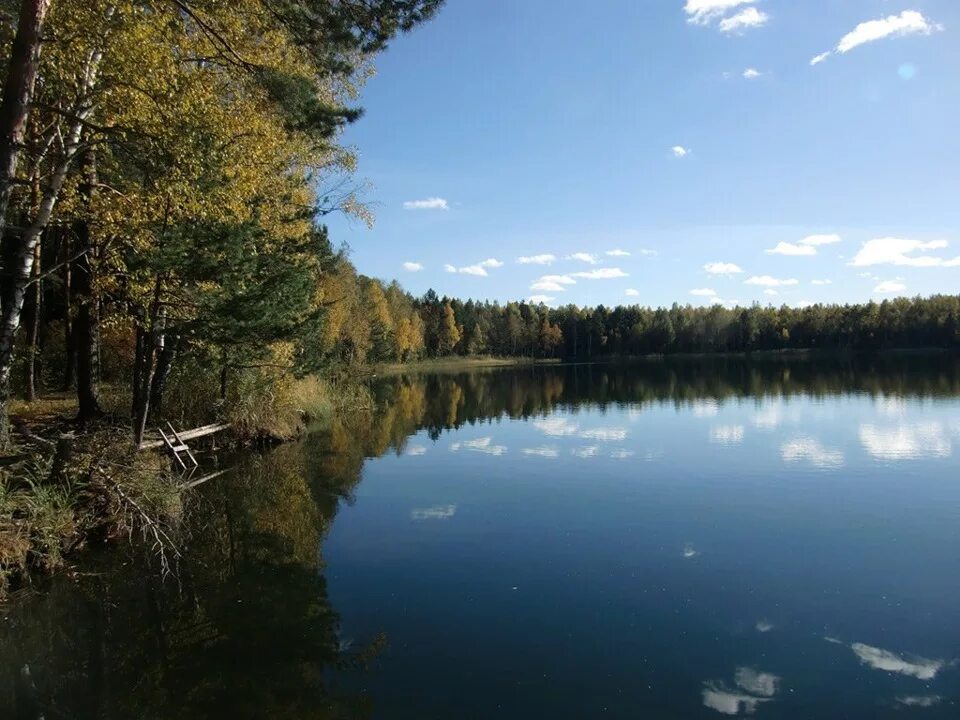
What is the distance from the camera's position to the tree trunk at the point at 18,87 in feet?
24.0

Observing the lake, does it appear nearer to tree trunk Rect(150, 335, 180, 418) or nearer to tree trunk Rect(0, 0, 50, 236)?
tree trunk Rect(150, 335, 180, 418)

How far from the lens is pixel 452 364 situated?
346 feet

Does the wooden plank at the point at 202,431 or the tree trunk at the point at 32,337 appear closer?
the wooden plank at the point at 202,431

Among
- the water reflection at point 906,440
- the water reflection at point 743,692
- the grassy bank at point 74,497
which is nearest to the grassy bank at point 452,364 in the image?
the water reflection at point 906,440

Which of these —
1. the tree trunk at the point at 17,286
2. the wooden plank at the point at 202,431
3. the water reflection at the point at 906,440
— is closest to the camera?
the tree trunk at the point at 17,286

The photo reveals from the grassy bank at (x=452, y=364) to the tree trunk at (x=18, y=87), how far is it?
67134 millimetres

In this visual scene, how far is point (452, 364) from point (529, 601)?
318ft

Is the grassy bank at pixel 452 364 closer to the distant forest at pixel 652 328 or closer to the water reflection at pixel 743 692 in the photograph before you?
the distant forest at pixel 652 328

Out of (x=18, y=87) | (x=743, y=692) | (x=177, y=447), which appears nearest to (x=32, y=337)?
(x=177, y=447)

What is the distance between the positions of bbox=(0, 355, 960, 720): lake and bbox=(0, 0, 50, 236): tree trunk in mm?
5368

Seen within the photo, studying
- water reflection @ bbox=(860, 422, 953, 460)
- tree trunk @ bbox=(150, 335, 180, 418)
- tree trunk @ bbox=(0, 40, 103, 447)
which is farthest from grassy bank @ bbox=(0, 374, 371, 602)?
water reflection @ bbox=(860, 422, 953, 460)

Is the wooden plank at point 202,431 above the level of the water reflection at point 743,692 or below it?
above

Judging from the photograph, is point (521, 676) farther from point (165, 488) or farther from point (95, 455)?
point (95, 455)

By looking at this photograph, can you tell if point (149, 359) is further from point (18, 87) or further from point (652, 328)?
point (652, 328)
